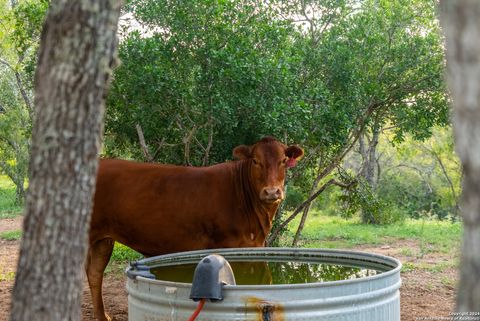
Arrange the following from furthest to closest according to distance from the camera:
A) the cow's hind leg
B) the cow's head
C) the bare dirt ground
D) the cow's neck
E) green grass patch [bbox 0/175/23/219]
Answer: green grass patch [bbox 0/175/23/219], the bare dirt ground, the cow's hind leg, the cow's neck, the cow's head

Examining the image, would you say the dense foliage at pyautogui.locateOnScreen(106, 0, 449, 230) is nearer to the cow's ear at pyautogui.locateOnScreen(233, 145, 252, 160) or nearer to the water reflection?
the cow's ear at pyautogui.locateOnScreen(233, 145, 252, 160)

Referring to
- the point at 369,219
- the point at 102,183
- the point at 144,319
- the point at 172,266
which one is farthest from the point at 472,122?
the point at 369,219

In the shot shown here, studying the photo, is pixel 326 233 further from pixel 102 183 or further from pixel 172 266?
pixel 172 266

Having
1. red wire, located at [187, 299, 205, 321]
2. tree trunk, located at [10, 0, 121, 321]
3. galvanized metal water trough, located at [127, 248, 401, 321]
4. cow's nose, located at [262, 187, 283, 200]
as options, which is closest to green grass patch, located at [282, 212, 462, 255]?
cow's nose, located at [262, 187, 283, 200]

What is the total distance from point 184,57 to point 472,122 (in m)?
6.72

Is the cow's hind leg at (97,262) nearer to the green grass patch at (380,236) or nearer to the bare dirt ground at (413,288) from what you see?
the bare dirt ground at (413,288)

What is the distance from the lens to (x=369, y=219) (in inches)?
717

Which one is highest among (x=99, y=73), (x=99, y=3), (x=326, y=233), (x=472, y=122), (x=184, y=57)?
(x=184, y=57)

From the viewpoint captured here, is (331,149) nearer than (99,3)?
No

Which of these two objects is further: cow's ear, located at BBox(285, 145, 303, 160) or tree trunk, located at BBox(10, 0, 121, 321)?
cow's ear, located at BBox(285, 145, 303, 160)

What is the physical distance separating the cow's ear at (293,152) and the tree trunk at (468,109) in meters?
5.81

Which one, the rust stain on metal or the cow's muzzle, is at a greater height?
the cow's muzzle

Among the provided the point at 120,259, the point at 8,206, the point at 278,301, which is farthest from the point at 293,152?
the point at 8,206

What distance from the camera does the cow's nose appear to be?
7.17 meters
